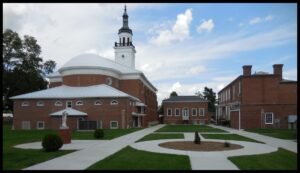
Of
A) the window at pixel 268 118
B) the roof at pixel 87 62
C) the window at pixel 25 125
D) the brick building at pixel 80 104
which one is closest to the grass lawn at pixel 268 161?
the window at pixel 268 118

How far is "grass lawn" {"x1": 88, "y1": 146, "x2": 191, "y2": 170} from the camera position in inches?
523

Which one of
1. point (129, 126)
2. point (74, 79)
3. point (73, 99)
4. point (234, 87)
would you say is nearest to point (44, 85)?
point (74, 79)

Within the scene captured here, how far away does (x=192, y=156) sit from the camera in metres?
16.4

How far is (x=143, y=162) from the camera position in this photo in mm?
14617

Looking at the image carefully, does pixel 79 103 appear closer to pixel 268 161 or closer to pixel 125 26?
pixel 125 26

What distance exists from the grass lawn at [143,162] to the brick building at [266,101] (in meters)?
29.4

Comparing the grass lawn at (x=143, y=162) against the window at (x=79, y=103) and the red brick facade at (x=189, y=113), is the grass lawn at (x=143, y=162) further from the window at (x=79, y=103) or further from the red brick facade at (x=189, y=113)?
the red brick facade at (x=189, y=113)

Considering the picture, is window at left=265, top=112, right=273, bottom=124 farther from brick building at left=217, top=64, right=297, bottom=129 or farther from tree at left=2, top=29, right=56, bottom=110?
tree at left=2, top=29, right=56, bottom=110

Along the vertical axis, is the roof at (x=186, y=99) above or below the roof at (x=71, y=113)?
above

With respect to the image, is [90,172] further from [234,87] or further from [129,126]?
[234,87]

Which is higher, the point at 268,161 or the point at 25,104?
the point at 25,104

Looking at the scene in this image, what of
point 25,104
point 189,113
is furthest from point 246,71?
point 25,104

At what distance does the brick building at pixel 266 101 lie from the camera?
43.0 meters

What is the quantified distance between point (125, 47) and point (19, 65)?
20.8 m
